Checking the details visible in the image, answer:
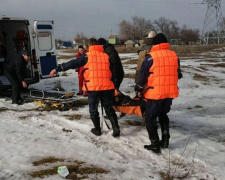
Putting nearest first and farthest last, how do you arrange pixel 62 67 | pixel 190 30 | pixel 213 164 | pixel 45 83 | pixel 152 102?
pixel 213 164 < pixel 152 102 < pixel 62 67 < pixel 45 83 < pixel 190 30

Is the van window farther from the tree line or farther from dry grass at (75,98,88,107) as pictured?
the tree line

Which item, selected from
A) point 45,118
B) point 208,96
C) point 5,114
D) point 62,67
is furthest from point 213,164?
point 208,96

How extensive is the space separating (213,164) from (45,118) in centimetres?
378

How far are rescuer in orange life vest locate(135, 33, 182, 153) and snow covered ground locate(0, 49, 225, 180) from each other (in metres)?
0.52

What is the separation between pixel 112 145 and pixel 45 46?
5099 millimetres

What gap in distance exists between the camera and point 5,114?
6.70 meters

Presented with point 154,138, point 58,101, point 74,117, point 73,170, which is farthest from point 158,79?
point 58,101

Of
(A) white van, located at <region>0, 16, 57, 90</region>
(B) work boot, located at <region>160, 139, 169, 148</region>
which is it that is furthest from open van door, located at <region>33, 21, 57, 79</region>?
(B) work boot, located at <region>160, 139, 169, 148</region>

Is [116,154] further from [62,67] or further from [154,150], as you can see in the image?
[62,67]

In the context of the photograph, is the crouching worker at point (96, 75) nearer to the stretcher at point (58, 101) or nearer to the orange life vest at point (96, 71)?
the orange life vest at point (96, 71)

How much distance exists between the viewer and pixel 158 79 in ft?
14.0

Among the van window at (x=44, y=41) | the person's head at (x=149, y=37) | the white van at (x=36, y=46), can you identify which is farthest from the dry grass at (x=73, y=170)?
the van window at (x=44, y=41)

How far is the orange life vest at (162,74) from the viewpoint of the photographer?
13.9 feet

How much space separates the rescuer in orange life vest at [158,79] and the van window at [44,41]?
514 centimetres
